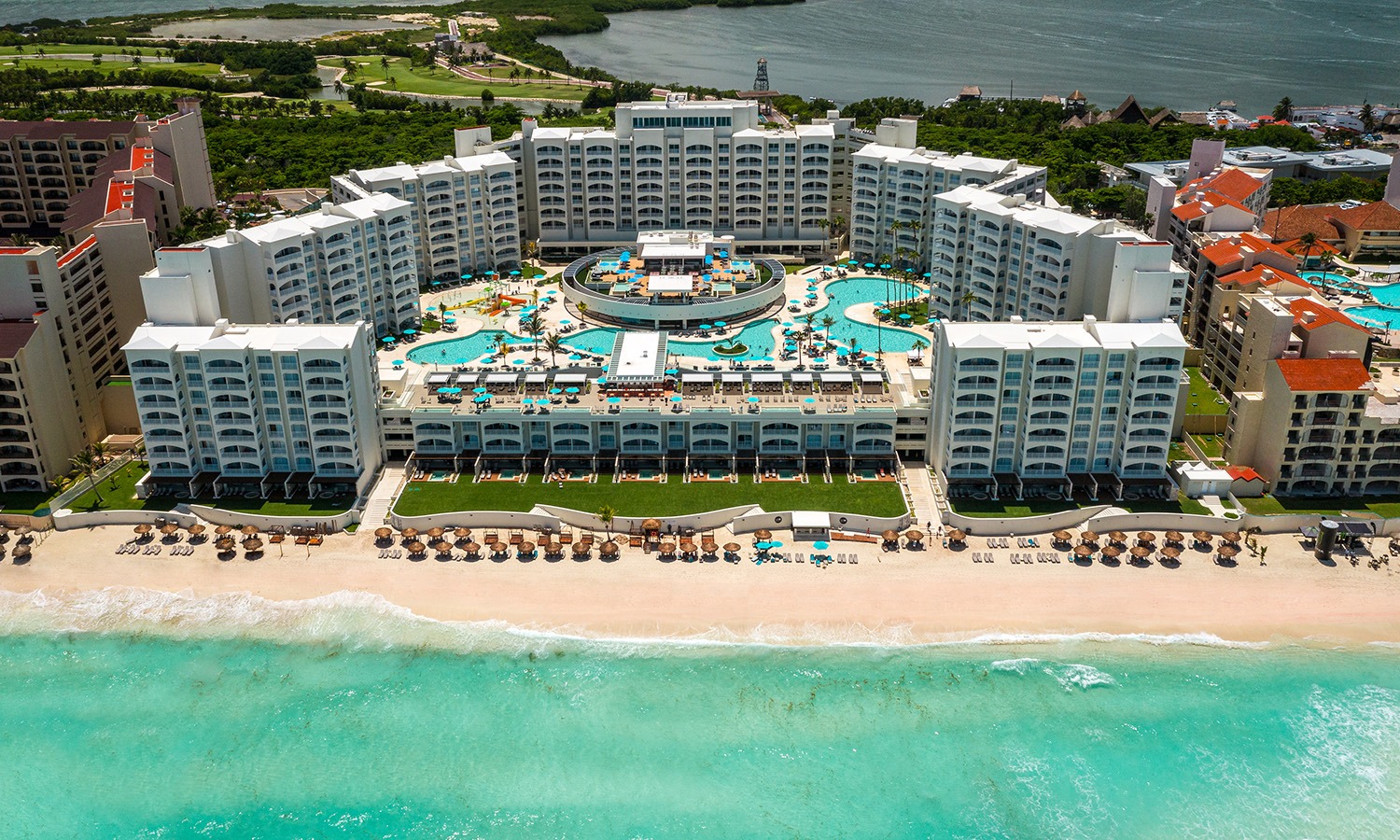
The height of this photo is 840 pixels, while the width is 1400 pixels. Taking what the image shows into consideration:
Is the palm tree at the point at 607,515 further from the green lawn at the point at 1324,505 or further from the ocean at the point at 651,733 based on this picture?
the green lawn at the point at 1324,505

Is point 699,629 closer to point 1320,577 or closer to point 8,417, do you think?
point 1320,577

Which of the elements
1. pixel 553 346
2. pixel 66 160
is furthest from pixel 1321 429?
pixel 66 160

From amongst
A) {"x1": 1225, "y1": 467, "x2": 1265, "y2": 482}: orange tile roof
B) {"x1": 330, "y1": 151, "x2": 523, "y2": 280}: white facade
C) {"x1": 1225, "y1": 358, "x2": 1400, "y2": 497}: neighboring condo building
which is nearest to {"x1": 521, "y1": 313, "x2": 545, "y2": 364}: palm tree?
{"x1": 330, "y1": 151, "x2": 523, "y2": 280}: white facade

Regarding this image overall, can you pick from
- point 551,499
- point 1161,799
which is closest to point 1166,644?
point 1161,799

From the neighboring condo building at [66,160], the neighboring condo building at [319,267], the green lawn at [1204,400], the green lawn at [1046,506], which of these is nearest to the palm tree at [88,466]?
the neighboring condo building at [319,267]

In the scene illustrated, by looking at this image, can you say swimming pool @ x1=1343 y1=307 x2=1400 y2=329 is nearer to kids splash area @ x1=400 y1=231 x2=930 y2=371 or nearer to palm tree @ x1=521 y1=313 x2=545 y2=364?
kids splash area @ x1=400 y1=231 x2=930 y2=371
